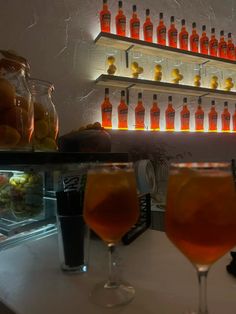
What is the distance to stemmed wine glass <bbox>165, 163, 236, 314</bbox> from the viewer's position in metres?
0.40

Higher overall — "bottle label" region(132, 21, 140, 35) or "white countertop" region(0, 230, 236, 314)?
"bottle label" region(132, 21, 140, 35)

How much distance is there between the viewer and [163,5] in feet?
8.89

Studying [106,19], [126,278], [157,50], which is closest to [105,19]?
[106,19]

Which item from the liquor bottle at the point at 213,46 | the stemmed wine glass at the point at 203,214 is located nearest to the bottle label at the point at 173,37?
the liquor bottle at the point at 213,46

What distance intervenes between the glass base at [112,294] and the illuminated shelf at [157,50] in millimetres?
2037

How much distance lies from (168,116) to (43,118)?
2012 mm

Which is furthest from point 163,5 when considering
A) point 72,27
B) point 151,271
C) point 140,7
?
point 151,271

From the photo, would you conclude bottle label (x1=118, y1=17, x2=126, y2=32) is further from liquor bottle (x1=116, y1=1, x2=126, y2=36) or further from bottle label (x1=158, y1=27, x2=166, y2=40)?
bottle label (x1=158, y1=27, x2=166, y2=40)

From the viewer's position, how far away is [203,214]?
406 mm

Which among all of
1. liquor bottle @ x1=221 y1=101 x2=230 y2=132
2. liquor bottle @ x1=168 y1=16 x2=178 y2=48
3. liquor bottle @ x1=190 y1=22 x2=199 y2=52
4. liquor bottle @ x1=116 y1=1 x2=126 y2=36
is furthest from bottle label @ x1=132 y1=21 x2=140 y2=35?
liquor bottle @ x1=221 y1=101 x2=230 y2=132

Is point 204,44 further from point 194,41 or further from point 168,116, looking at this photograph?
point 168,116

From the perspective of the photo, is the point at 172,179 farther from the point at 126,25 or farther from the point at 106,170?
the point at 126,25

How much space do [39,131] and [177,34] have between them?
228 centimetres

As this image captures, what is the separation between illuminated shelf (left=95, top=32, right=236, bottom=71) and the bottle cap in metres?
1.86
